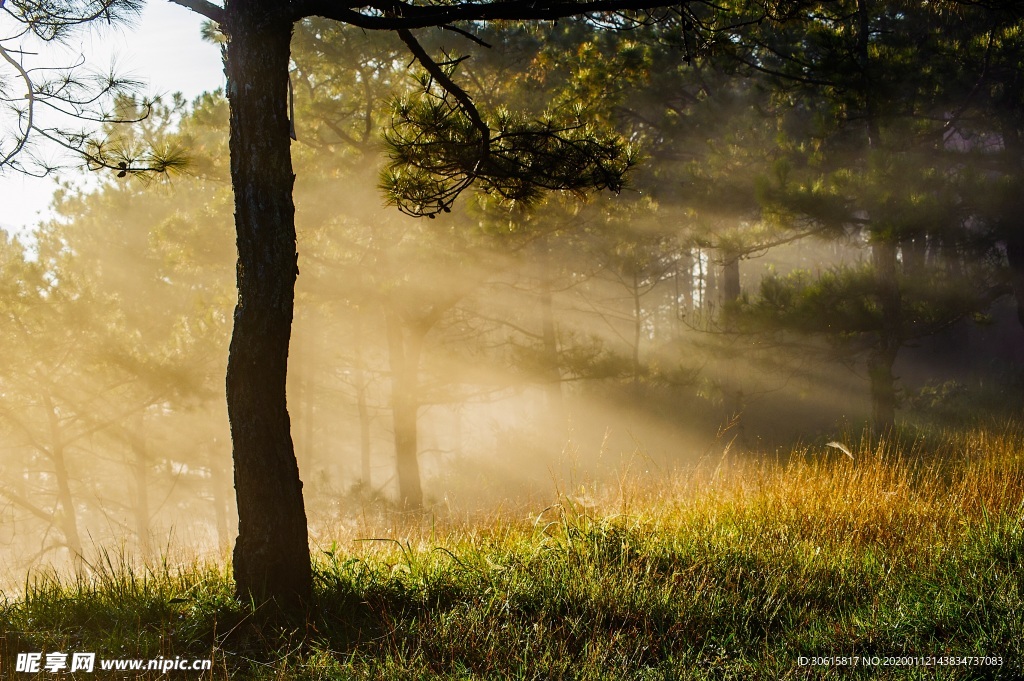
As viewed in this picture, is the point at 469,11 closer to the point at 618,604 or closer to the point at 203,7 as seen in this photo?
the point at 203,7

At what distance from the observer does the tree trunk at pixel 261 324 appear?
3145mm

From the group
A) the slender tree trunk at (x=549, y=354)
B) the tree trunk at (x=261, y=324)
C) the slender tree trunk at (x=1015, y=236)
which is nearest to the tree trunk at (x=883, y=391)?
the slender tree trunk at (x=1015, y=236)

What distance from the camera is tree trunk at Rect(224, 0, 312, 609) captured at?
314 centimetres

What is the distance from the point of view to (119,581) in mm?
3344

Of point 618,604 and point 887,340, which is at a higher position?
point 887,340

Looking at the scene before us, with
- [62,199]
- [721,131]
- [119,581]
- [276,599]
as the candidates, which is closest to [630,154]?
[276,599]

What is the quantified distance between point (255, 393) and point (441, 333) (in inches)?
469

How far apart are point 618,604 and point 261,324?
214cm

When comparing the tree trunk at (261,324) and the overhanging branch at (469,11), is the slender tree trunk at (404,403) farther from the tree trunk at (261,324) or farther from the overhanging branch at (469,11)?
the overhanging branch at (469,11)

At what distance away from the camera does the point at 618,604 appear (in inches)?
117

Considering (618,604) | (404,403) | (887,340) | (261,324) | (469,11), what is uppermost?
(469,11)

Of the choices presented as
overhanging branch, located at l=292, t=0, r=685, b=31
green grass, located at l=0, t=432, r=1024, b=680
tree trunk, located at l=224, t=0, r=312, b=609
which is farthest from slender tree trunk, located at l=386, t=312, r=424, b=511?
Answer: overhanging branch, located at l=292, t=0, r=685, b=31

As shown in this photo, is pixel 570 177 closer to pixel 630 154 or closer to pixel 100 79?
pixel 630 154

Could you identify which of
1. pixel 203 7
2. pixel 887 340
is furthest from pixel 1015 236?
pixel 203 7
